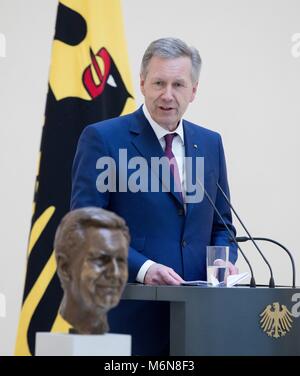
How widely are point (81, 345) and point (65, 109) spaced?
9.33ft

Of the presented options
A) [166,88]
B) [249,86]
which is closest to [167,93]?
[166,88]

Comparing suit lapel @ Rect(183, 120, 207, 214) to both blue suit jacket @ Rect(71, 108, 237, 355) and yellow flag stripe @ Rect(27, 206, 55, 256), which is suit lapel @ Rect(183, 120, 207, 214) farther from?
yellow flag stripe @ Rect(27, 206, 55, 256)

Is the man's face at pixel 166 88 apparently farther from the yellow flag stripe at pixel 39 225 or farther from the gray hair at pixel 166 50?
the yellow flag stripe at pixel 39 225

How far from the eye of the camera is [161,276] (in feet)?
10.2

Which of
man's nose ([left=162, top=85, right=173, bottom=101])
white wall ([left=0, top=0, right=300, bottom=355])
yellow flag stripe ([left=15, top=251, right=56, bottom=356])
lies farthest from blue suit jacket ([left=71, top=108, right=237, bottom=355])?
white wall ([left=0, top=0, right=300, bottom=355])

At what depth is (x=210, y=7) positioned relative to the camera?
18.8 ft

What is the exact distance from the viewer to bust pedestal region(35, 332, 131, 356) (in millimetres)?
2219

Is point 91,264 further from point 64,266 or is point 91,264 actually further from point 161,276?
point 161,276

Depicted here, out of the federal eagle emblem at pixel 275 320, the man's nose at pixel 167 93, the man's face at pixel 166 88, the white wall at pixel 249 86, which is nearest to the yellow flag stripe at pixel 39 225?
the white wall at pixel 249 86

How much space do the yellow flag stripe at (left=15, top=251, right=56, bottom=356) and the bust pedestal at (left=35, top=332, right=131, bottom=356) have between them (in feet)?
8.06

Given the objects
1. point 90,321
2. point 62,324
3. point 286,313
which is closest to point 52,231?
point 62,324

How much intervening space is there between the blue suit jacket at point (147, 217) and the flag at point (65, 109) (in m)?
1.35

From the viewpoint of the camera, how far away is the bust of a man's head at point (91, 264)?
7.63ft
